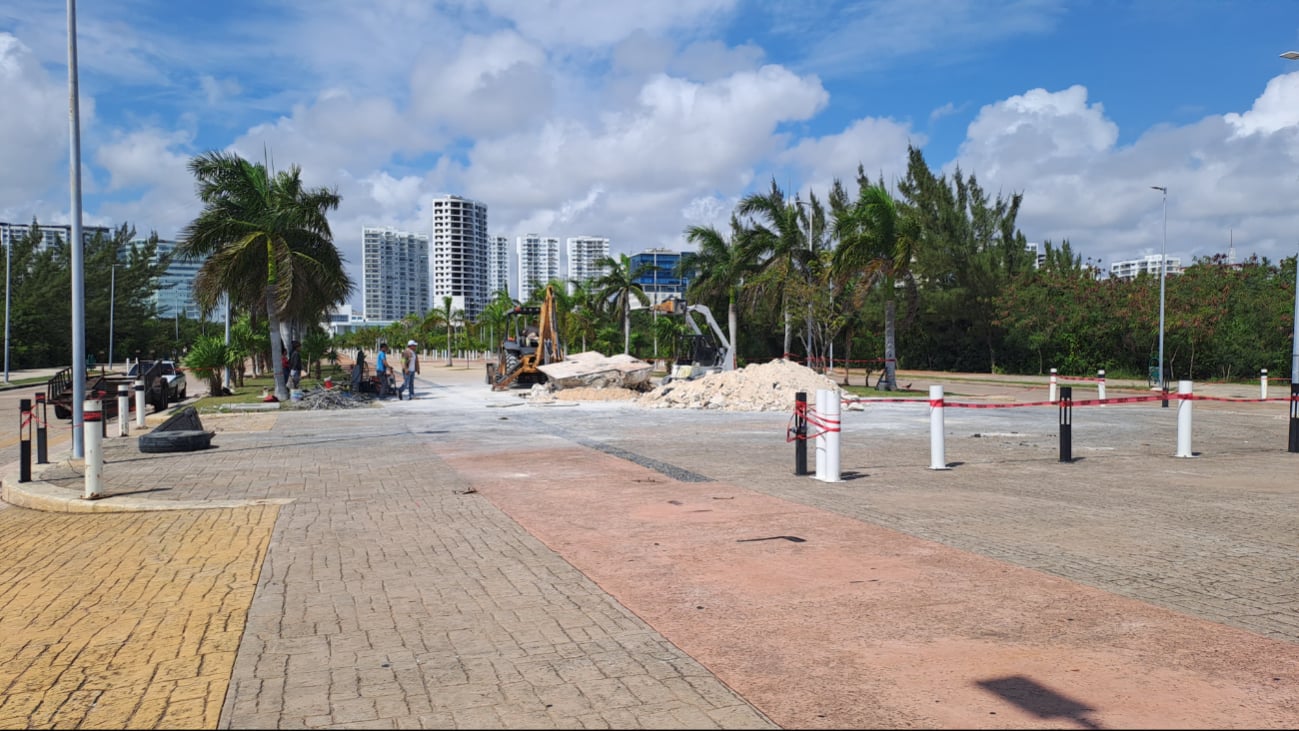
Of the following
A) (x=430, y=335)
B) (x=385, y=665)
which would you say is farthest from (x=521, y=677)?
(x=430, y=335)

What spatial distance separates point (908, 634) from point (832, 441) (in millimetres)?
6270

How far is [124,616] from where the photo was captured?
5891 mm

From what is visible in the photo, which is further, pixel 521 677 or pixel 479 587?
pixel 479 587

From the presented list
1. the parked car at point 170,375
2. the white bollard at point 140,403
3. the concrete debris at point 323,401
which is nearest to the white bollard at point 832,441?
the white bollard at point 140,403

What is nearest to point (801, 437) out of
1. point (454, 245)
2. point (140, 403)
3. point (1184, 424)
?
point (1184, 424)

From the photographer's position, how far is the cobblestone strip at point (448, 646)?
4145mm

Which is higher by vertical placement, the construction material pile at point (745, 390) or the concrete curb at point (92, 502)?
the construction material pile at point (745, 390)

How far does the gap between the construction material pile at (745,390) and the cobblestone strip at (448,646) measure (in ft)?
55.4

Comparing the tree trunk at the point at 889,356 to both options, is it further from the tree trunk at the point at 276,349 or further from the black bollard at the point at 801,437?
the black bollard at the point at 801,437

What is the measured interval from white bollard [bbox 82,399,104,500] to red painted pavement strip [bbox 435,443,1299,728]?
5344 millimetres

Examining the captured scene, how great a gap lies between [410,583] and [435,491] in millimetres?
4427

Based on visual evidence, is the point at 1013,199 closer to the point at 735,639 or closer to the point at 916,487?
the point at 916,487

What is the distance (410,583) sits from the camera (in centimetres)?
652

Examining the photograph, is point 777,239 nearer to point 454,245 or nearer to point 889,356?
point 889,356
